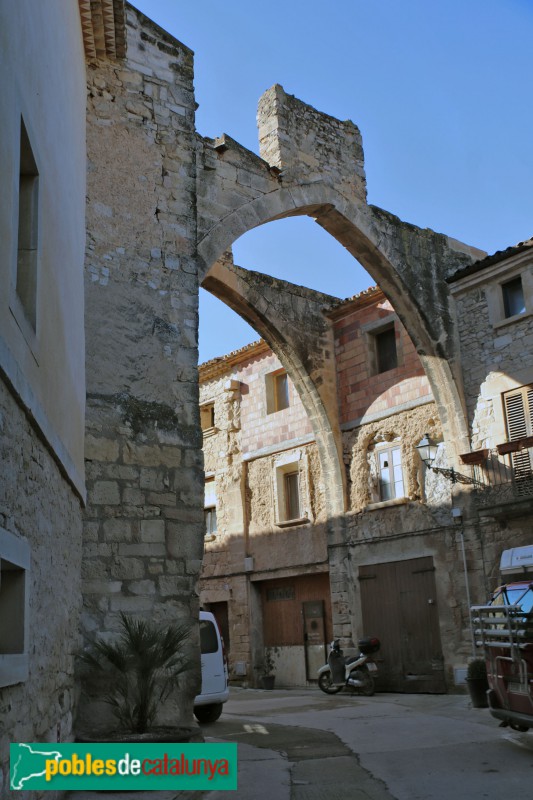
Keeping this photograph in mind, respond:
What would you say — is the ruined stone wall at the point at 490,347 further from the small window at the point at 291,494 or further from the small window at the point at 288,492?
the small window at the point at 291,494

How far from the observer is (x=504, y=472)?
14156 mm

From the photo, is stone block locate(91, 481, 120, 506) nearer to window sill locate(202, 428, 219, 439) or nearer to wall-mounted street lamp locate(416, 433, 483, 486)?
wall-mounted street lamp locate(416, 433, 483, 486)

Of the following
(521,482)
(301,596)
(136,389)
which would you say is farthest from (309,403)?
(136,389)

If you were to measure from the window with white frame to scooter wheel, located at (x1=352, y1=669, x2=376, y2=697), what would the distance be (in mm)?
12254

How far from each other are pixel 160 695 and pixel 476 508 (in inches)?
334

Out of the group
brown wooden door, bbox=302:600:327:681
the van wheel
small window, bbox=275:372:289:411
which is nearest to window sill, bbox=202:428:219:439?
small window, bbox=275:372:289:411

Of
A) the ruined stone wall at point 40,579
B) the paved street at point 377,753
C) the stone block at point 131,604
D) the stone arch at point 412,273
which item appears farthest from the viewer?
the stone arch at point 412,273

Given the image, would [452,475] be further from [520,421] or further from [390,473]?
[390,473]

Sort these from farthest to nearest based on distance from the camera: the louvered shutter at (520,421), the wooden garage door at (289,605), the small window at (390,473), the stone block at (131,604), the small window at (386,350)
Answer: the wooden garage door at (289,605) → the small window at (386,350) → the small window at (390,473) → the louvered shutter at (520,421) → the stone block at (131,604)

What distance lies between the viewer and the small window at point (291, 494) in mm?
19188

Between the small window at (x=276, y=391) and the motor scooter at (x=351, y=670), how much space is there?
5.86 m

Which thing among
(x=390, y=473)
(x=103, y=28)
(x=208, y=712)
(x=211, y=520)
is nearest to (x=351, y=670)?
(x=390, y=473)

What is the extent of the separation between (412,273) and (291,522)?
633cm

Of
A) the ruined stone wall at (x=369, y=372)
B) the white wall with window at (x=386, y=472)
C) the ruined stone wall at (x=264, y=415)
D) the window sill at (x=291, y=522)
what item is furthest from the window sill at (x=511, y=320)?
the window sill at (x=291, y=522)
